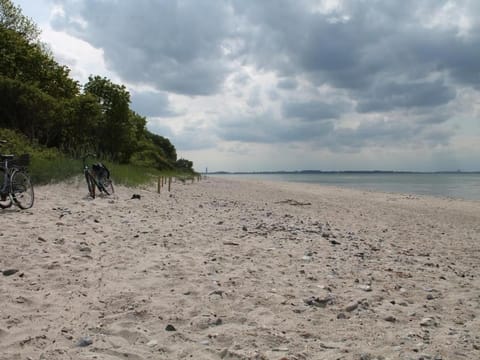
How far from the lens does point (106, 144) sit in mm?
37438

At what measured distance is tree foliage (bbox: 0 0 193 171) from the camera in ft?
76.0

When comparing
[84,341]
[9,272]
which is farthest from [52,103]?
[84,341]

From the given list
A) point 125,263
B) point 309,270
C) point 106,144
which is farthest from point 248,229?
point 106,144

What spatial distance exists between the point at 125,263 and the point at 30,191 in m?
4.47

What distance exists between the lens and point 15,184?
27.6ft

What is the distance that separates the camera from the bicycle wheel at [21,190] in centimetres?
830

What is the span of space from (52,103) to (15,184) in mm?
17334

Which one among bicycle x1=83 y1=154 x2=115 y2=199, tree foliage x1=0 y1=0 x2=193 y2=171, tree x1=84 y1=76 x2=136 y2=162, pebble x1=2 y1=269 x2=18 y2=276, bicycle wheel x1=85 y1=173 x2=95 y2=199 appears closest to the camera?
pebble x1=2 y1=269 x2=18 y2=276

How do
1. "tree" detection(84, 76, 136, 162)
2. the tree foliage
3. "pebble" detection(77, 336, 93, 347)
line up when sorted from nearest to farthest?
"pebble" detection(77, 336, 93, 347)
the tree foliage
"tree" detection(84, 76, 136, 162)

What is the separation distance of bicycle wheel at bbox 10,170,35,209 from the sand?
0.44 m

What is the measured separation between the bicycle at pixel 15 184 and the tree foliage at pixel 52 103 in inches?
533

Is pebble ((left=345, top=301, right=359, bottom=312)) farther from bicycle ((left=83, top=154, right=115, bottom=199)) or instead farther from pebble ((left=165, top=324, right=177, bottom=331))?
bicycle ((left=83, top=154, right=115, bottom=199))

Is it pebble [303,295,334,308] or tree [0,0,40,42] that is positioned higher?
tree [0,0,40,42]

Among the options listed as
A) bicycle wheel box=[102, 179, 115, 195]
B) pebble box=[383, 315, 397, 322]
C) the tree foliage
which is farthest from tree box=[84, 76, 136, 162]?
pebble box=[383, 315, 397, 322]
